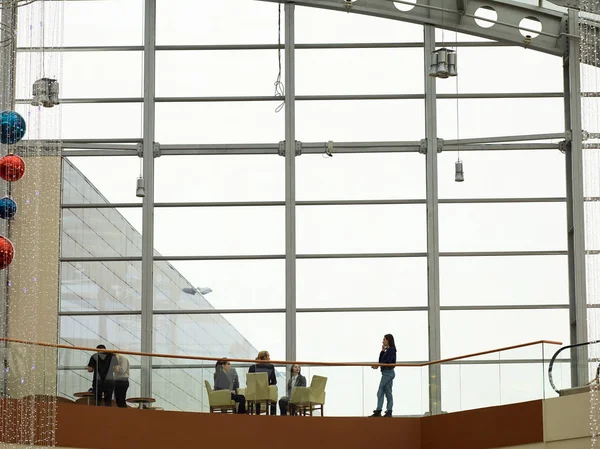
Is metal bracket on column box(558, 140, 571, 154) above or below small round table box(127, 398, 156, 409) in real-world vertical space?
above

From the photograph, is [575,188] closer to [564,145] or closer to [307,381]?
[564,145]

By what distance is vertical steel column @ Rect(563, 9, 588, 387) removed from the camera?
65.3 ft

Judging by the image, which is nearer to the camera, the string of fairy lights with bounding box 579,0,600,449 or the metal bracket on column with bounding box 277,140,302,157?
the string of fairy lights with bounding box 579,0,600,449

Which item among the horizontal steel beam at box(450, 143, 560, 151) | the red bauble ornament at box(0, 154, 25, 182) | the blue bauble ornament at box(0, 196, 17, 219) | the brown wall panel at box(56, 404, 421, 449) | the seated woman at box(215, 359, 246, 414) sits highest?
the horizontal steel beam at box(450, 143, 560, 151)

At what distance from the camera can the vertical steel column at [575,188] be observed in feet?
65.3

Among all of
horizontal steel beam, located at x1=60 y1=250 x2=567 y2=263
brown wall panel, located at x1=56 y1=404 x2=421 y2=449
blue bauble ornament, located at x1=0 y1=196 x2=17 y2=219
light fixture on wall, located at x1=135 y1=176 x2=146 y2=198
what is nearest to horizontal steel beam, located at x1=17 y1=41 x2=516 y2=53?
light fixture on wall, located at x1=135 y1=176 x2=146 y2=198

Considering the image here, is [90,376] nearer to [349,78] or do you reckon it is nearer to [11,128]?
[11,128]

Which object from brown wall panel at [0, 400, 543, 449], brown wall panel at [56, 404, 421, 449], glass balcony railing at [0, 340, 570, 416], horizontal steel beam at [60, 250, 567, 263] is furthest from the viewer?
horizontal steel beam at [60, 250, 567, 263]

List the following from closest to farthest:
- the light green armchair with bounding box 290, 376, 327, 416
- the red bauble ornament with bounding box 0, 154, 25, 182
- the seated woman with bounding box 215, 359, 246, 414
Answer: the red bauble ornament with bounding box 0, 154, 25, 182, the seated woman with bounding box 215, 359, 246, 414, the light green armchair with bounding box 290, 376, 327, 416

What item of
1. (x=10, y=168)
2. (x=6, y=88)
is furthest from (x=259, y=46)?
(x=10, y=168)

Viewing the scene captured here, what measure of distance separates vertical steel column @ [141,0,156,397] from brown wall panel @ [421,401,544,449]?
17.5 ft

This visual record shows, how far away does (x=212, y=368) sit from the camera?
1709cm

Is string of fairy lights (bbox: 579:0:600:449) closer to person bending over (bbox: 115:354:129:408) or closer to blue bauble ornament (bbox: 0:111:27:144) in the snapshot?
person bending over (bbox: 115:354:129:408)

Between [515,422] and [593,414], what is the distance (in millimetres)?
1285
